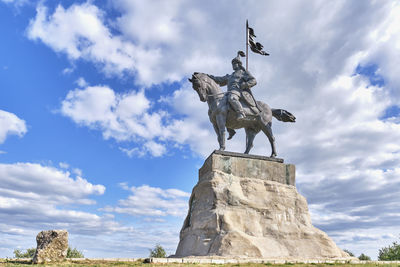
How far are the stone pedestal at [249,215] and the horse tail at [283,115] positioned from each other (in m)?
2.65

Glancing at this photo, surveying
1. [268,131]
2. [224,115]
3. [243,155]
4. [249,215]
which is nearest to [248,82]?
[224,115]

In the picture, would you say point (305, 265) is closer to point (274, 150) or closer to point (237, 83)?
point (274, 150)

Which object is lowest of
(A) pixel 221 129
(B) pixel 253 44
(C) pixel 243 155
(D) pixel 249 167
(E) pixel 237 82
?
(D) pixel 249 167

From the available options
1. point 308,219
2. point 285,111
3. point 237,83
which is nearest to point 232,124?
point 237,83

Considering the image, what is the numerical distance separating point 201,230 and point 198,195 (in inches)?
63.2

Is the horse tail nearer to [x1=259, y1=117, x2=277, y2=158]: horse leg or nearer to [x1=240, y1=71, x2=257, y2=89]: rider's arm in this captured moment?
[x1=259, y1=117, x2=277, y2=158]: horse leg

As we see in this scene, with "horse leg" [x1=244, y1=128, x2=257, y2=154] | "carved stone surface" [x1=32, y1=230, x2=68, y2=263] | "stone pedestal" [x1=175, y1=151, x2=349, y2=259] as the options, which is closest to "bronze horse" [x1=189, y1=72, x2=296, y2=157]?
"horse leg" [x1=244, y1=128, x2=257, y2=154]

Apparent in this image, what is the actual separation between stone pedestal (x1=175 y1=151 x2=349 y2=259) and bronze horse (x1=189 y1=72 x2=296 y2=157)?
3.80 feet

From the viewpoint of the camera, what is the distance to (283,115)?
54.4 ft

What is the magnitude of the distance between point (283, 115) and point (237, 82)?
9.03ft

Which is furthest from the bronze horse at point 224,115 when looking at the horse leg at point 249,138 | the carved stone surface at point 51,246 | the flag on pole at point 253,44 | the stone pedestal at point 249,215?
the carved stone surface at point 51,246

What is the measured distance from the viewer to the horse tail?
54.3 feet

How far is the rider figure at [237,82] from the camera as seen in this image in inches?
584

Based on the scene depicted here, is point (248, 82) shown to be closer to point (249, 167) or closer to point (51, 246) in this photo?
point (249, 167)
